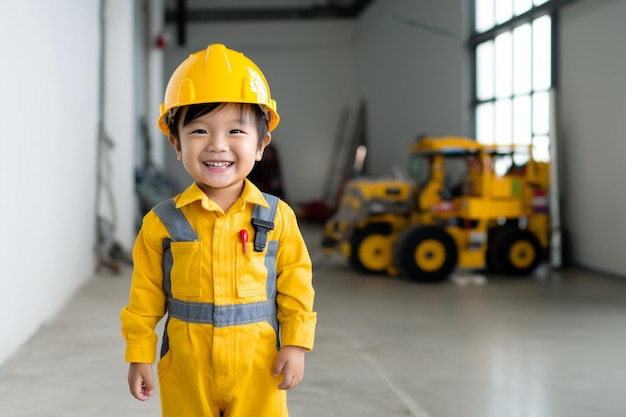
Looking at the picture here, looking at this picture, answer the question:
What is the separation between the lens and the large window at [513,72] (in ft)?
27.3

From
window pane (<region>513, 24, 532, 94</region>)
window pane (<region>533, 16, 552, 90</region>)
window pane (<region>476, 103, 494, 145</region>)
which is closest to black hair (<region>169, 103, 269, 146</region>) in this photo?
window pane (<region>533, 16, 552, 90</region>)

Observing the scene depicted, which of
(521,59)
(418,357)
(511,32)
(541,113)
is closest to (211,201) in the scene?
(418,357)

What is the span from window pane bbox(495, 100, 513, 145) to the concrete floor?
3.37 m

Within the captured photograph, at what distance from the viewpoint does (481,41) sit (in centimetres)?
1007

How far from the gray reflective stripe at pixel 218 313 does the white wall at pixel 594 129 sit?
239 inches

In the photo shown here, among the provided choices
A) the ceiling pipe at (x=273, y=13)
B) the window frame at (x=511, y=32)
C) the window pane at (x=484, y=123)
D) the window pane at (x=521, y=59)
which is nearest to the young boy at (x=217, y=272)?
the window frame at (x=511, y=32)

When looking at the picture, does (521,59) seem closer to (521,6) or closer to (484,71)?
(521,6)

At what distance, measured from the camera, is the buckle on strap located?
1.71 metres

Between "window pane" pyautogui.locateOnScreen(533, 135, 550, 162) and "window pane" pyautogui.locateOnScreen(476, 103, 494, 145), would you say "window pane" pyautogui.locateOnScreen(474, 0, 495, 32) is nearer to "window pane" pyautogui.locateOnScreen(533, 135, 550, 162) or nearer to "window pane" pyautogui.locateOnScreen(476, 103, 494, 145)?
"window pane" pyautogui.locateOnScreen(476, 103, 494, 145)

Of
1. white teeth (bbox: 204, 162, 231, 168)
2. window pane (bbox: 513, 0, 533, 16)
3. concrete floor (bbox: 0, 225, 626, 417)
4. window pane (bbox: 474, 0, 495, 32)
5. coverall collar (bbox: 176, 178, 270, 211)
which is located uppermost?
window pane (bbox: 474, 0, 495, 32)

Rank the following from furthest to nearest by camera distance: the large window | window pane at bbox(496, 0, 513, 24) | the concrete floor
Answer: window pane at bbox(496, 0, 513, 24), the large window, the concrete floor

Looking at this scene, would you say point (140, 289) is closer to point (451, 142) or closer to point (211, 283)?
point (211, 283)

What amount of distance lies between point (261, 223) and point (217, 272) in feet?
0.51

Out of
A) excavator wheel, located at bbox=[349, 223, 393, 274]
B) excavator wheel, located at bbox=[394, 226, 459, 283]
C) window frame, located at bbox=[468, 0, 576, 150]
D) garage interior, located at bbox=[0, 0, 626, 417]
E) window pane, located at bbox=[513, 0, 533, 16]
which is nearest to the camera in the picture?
garage interior, located at bbox=[0, 0, 626, 417]
